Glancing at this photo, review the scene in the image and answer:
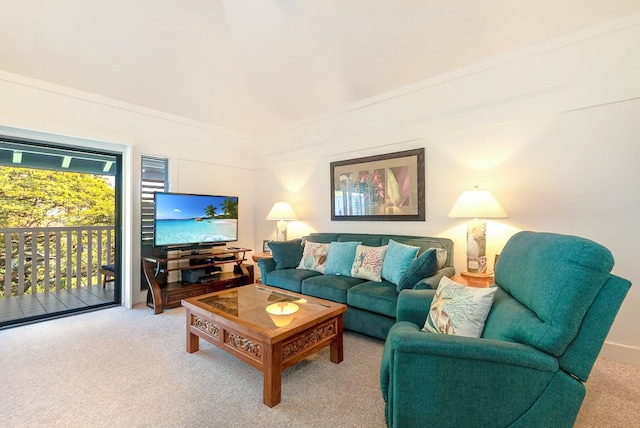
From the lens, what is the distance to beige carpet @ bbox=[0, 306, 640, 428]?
1.59 m

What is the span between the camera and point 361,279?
2.98 m

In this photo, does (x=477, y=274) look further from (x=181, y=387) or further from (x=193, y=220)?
(x=193, y=220)

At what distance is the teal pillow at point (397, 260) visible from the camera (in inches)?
106

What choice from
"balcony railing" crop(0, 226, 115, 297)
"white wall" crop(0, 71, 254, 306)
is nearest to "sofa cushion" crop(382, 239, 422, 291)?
"white wall" crop(0, 71, 254, 306)

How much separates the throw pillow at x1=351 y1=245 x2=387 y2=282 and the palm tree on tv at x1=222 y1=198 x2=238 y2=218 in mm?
2053

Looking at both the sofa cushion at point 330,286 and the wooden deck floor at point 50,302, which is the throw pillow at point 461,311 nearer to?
the sofa cushion at point 330,286

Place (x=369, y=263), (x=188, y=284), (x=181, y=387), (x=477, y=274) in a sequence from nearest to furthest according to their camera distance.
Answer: (x=181, y=387) → (x=477, y=274) → (x=369, y=263) → (x=188, y=284)

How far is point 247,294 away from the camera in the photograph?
2617mm

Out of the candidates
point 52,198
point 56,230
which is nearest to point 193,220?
point 56,230

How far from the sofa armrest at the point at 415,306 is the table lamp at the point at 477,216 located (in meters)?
0.85

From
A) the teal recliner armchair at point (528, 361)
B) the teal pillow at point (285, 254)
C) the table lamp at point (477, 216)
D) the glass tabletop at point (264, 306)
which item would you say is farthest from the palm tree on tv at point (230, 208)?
the teal recliner armchair at point (528, 361)

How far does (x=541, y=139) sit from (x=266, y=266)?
9.92 feet

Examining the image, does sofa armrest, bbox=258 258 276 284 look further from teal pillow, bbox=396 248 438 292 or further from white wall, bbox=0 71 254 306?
teal pillow, bbox=396 248 438 292

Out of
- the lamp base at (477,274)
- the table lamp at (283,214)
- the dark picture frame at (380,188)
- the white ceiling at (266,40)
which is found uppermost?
the white ceiling at (266,40)
